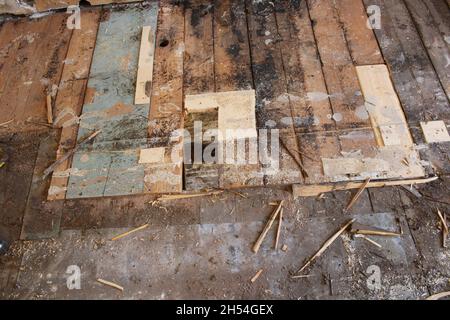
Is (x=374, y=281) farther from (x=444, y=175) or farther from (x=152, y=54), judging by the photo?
(x=152, y=54)

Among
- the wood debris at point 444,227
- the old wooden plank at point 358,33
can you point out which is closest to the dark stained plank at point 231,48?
the old wooden plank at point 358,33

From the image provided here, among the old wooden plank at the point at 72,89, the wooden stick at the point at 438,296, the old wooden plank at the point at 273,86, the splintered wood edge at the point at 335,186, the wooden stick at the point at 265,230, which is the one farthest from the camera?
the old wooden plank at the point at 72,89

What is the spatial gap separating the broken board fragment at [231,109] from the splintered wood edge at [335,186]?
48cm

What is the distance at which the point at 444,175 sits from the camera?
7.75 feet

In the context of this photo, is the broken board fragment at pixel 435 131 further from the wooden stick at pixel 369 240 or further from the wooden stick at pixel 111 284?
the wooden stick at pixel 111 284

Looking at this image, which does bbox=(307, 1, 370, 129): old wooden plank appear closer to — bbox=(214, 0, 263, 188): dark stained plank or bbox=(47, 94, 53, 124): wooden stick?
bbox=(214, 0, 263, 188): dark stained plank

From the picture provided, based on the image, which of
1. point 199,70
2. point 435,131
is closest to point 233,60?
point 199,70

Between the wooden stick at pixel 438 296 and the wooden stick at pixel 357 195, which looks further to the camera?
the wooden stick at pixel 357 195

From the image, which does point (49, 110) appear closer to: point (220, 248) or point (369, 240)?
point (220, 248)

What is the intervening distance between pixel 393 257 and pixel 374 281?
0.59 ft

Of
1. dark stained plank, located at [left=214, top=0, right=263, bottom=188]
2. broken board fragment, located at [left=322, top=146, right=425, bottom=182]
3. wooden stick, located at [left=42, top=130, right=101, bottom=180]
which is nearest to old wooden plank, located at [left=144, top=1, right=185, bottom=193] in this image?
dark stained plank, located at [left=214, top=0, right=263, bottom=188]

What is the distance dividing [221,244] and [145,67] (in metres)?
1.54

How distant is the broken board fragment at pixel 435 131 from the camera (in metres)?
2.47
